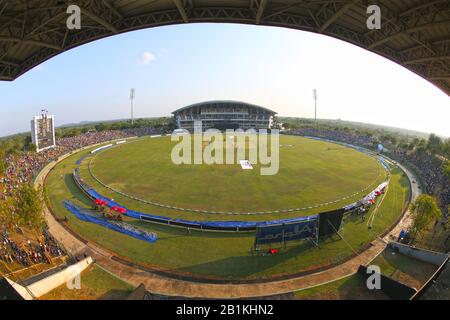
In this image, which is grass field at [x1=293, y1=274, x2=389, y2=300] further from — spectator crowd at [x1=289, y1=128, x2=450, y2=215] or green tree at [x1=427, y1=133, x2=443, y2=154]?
green tree at [x1=427, y1=133, x2=443, y2=154]

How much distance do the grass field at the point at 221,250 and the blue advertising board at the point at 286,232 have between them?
0.87 metres

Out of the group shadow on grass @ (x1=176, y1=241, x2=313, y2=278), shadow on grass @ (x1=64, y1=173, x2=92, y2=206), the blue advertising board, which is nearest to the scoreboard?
shadow on grass @ (x1=64, y1=173, x2=92, y2=206)

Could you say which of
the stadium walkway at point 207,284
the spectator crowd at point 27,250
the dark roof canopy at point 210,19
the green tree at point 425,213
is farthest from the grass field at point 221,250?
the dark roof canopy at point 210,19

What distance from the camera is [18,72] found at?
19.7m

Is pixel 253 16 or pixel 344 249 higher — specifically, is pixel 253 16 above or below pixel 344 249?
above

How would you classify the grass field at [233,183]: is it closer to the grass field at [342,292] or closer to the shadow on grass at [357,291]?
the grass field at [342,292]

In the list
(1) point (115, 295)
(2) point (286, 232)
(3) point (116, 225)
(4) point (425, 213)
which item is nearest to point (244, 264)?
(2) point (286, 232)

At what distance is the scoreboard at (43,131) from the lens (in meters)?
59.1

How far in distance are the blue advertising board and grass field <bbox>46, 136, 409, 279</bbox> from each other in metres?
0.87

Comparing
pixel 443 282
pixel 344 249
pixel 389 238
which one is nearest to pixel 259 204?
pixel 344 249

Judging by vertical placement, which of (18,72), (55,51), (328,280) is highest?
(55,51)

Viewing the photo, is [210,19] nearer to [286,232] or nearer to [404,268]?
[286,232]
